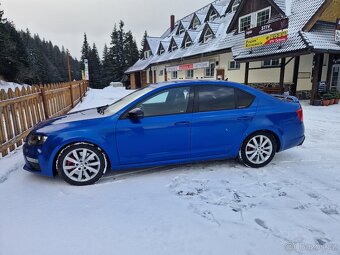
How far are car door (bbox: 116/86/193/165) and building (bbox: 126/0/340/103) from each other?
33.4 ft

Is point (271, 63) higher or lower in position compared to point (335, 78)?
higher

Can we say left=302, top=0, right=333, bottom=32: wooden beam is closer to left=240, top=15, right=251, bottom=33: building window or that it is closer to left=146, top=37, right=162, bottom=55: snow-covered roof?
left=240, top=15, right=251, bottom=33: building window

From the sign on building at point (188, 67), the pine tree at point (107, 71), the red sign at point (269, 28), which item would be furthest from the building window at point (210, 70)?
the pine tree at point (107, 71)

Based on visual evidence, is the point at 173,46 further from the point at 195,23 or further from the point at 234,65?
the point at 234,65

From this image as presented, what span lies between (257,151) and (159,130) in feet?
5.64

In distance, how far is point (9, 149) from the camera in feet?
16.3

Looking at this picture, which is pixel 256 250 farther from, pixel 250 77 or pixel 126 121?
pixel 250 77

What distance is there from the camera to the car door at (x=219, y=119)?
3.83 metres

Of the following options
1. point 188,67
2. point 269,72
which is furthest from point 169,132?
point 188,67

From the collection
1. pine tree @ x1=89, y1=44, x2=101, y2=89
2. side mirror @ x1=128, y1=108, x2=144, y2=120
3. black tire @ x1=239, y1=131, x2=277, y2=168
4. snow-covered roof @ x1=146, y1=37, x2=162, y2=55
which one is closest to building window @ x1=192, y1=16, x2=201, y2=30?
snow-covered roof @ x1=146, y1=37, x2=162, y2=55

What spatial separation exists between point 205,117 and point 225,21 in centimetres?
2130

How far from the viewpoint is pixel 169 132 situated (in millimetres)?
3691

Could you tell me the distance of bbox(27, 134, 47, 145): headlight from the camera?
11.4ft

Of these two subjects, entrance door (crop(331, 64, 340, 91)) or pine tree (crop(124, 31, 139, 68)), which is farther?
pine tree (crop(124, 31, 139, 68))
